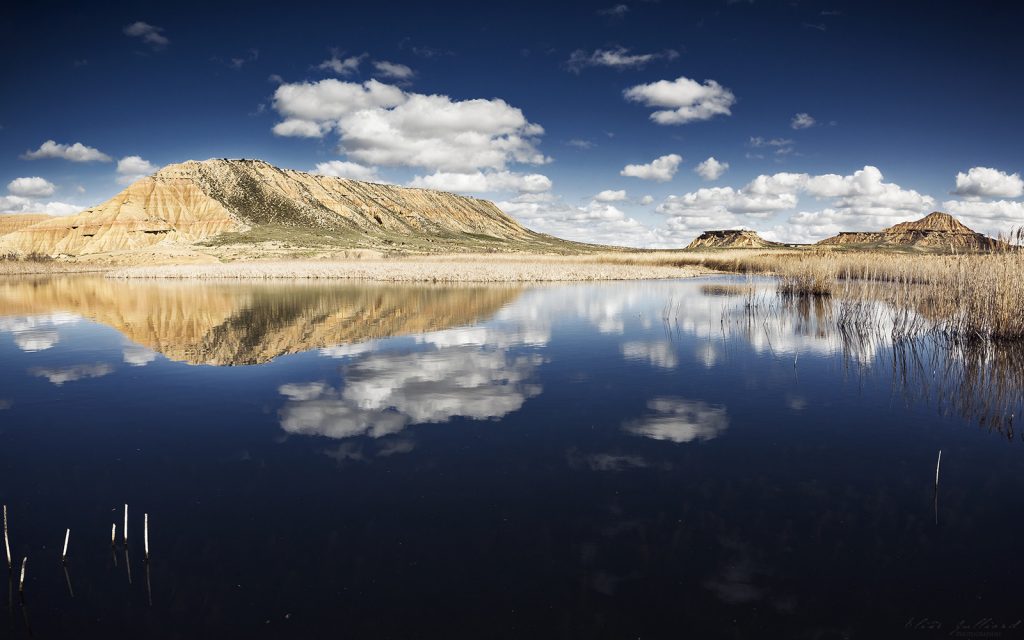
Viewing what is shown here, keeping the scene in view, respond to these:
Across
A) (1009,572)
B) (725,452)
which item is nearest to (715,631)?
(1009,572)

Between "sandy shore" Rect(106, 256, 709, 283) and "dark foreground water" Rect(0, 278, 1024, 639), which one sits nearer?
"dark foreground water" Rect(0, 278, 1024, 639)

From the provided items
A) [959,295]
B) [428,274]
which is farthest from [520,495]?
[428,274]

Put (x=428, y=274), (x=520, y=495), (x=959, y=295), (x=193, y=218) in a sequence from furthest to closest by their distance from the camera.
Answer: (x=193, y=218), (x=428, y=274), (x=959, y=295), (x=520, y=495)

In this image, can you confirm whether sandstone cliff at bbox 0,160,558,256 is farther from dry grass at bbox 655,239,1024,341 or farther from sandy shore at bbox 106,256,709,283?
dry grass at bbox 655,239,1024,341

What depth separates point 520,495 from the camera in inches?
290

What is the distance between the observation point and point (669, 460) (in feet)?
27.8

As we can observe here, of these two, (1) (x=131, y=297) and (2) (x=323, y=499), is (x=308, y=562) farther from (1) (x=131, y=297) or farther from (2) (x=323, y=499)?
(1) (x=131, y=297)

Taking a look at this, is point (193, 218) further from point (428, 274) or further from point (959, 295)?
point (959, 295)

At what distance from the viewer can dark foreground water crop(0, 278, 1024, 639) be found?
16.9ft

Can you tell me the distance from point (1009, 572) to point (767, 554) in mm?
2150

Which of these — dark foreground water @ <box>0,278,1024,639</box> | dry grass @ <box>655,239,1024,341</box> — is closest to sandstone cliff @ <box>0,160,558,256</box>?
dry grass @ <box>655,239,1024,341</box>

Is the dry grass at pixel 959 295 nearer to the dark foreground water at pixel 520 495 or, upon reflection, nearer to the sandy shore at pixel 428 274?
the dark foreground water at pixel 520 495

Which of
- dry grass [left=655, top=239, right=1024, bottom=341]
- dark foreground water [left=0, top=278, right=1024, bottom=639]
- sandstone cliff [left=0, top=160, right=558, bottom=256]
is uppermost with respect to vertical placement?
sandstone cliff [left=0, top=160, right=558, bottom=256]

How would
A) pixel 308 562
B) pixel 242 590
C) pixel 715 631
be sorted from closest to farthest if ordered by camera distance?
pixel 715 631
pixel 242 590
pixel 308 562
